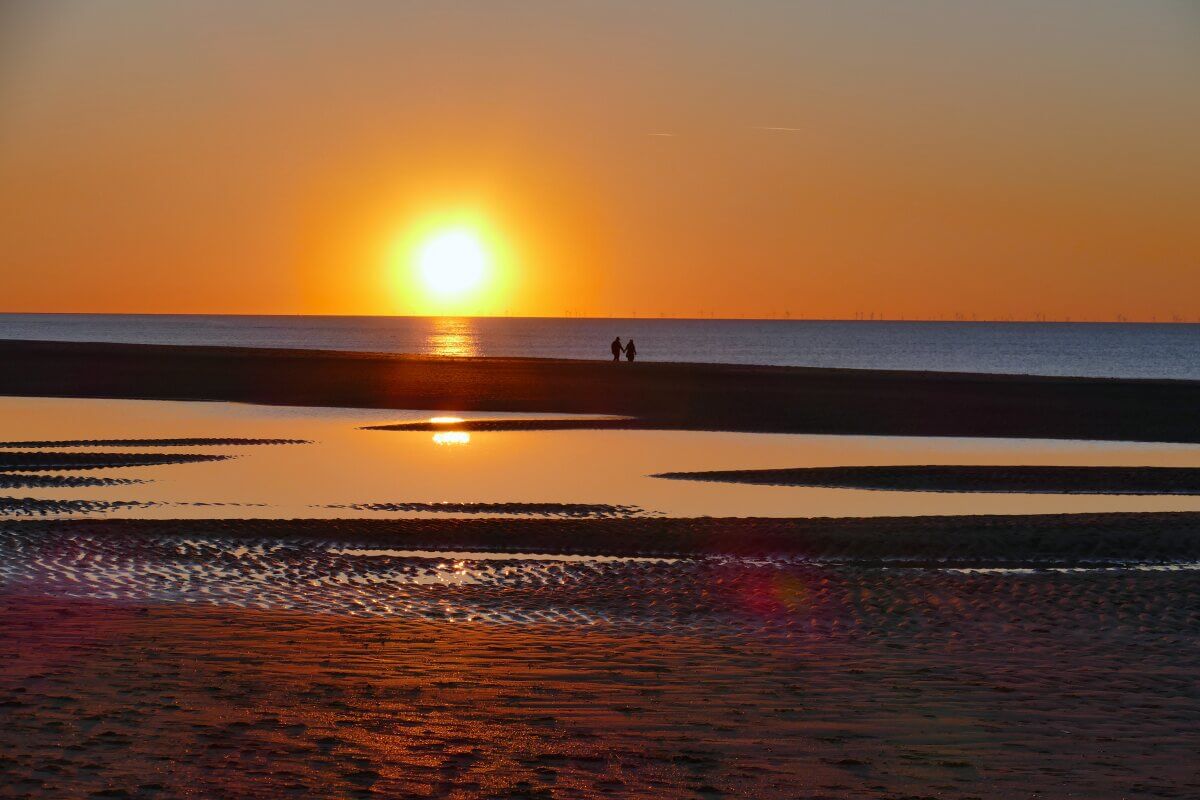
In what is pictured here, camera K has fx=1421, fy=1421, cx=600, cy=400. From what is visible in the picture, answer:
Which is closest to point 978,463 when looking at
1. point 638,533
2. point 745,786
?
point 638,533

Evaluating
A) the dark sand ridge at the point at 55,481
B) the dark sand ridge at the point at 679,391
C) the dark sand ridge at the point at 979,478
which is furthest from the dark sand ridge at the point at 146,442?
the dark sand ridge at the point at 679,391

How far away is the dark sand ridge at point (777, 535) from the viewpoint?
1842cm

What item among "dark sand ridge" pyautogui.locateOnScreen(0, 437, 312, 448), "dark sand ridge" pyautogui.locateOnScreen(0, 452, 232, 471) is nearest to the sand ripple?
"dark sand ridge" pyautogui.locateOnScreen(0, 452, 232, 471)

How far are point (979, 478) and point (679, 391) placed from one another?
28.6 meters

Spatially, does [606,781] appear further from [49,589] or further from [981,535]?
[981,535]

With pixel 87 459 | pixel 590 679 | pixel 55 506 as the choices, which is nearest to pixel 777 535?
pixel 590 679

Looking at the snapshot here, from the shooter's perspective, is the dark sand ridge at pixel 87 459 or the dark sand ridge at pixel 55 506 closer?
the dark sand ridge at pixel 55 506

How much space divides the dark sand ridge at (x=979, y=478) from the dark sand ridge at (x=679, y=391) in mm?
10341

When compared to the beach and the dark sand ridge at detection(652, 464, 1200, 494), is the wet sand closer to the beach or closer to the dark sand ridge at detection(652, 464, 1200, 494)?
the beach

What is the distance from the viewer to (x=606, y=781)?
324 inches

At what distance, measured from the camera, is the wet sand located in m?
8.32

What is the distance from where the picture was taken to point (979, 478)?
28500mm

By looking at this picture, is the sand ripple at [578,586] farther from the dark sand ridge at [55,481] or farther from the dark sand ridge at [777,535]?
the dark sand ridge at [55,481]

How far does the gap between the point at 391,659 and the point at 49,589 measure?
515 cm
